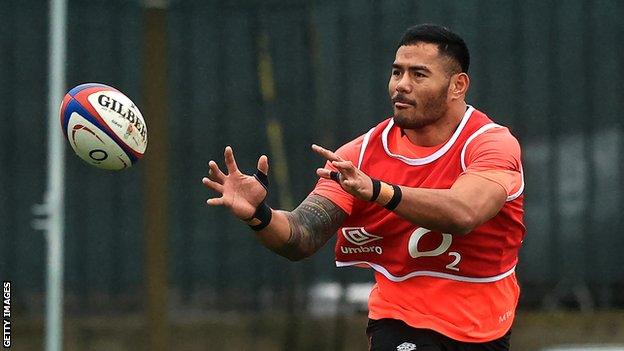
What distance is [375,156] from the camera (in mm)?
5836

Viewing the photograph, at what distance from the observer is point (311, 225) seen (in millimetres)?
5660

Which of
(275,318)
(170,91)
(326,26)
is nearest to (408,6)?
(326,26)

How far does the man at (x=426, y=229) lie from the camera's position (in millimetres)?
5602

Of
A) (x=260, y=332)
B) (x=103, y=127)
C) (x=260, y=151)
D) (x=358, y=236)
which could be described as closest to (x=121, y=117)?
(x=103, y=127)

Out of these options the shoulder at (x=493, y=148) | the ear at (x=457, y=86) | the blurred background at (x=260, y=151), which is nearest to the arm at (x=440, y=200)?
the shoulder at (x=493, y=148)

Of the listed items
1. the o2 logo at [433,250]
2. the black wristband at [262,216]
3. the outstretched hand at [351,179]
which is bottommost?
the o2 logo at [433,250]

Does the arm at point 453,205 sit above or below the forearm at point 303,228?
above

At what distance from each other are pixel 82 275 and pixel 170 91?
1.37 metres

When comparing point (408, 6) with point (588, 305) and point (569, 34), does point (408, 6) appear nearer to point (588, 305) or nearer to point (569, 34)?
point (569, 34)

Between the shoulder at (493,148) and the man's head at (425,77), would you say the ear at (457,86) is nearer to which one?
the man's head at (425,77)

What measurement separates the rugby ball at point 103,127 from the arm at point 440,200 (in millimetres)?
1264

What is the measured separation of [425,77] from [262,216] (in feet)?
3.18

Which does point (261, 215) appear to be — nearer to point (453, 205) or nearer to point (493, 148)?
point (453, 205)

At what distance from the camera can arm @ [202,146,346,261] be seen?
5.24 m
